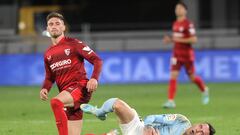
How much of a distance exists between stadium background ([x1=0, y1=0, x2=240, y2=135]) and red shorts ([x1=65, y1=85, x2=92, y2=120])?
1755mm

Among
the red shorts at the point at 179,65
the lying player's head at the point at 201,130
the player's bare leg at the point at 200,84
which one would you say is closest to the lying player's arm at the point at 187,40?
the red shorts at the point at 179,65

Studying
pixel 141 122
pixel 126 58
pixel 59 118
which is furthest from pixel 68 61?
pixel 126 58

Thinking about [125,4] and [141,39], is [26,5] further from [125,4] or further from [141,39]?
[141,39]

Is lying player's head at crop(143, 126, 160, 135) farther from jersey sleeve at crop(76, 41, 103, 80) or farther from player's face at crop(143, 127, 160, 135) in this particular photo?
jersey sleeve at crop(76, 41, 103, 80)

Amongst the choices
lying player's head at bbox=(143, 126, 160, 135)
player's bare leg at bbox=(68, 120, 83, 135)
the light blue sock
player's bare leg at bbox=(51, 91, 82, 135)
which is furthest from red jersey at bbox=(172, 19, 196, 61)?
the light blue sock

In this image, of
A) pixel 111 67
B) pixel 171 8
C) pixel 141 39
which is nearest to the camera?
pixel 111 67

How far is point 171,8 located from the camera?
38.6 metres

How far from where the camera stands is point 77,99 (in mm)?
10422

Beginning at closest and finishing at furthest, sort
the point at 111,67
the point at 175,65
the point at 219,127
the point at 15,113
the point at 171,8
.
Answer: the point at 219,127 → the point at 15,113 → the point at 175,65 → the point at 111,67 → the point at 171,8

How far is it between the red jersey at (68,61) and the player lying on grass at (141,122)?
82 centimetres

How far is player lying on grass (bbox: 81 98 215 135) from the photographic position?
31.7 ft

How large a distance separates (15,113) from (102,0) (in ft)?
81.2

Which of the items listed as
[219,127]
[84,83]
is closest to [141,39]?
[219,127]

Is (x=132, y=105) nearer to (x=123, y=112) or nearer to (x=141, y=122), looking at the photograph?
(x=141, y=122)
